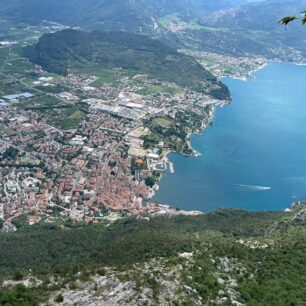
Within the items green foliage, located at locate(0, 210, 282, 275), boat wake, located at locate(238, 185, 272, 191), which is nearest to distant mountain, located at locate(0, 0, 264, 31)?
boat wake, located at locate(238, 185, 272, 191)

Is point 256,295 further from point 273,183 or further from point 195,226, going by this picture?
point 273,183

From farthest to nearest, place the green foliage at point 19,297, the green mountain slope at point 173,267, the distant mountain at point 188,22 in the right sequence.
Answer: the distant mountain at point 188,22, the green mountain slope at point 173,267, the green foliage at point 19,297

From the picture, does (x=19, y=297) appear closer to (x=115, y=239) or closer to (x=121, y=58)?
(x=115, y=239)

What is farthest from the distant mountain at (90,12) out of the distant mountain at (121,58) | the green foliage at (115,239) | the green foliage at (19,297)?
the green foliage at (19,297)

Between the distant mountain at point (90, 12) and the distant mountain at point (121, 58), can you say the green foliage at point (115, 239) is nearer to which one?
the distant mountain at point (121, 58)

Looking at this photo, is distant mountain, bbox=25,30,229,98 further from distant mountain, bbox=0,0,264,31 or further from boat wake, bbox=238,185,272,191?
boat wake, bbox=238,185,272,191

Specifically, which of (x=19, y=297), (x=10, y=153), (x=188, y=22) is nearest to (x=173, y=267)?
(x=19, y=297)

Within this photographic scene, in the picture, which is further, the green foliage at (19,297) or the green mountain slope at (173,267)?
the green mountain slope at (173,267)

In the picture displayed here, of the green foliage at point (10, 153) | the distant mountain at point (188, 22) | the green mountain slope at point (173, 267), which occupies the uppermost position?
the distant mountain at point (188, 22)
